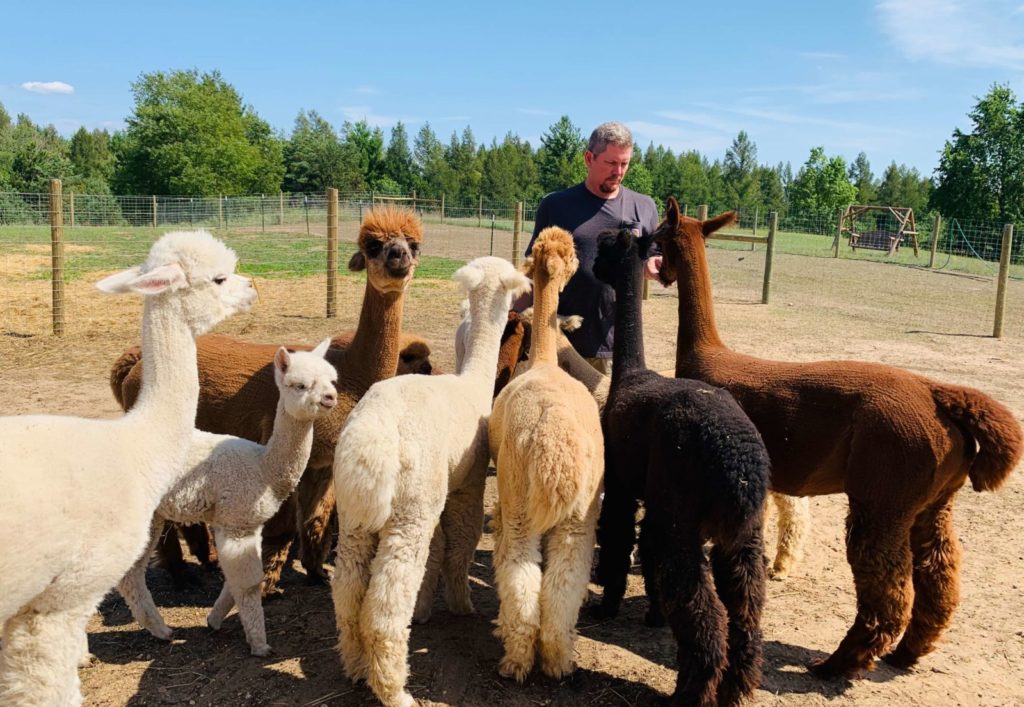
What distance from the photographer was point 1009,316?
16641mm

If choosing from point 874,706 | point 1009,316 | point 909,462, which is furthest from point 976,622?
point 1009,316

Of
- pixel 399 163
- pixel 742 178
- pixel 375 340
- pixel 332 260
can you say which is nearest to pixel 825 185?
pixel 742 178

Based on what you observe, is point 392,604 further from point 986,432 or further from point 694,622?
point 986,432

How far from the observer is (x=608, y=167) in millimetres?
5273

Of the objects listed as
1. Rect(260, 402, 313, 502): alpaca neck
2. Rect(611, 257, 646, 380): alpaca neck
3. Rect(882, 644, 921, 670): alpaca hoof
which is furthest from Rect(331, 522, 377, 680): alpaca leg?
Rect(882, 644, 921, 670): alpaca hoof

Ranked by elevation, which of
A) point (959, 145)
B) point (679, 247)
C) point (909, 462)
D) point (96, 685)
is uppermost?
point (959, 145)

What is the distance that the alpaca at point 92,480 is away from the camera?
2.35 metres

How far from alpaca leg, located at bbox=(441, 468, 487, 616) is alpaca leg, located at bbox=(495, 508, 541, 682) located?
54 cm

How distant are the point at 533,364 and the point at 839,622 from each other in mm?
2293

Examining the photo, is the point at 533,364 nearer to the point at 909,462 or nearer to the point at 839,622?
the point at 909,462

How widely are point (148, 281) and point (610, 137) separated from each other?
3.39 m

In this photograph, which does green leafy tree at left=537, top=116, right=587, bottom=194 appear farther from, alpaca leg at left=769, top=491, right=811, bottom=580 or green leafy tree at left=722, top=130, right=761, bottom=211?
alpaca leg at left=769, top=491, right=811, bottom=580

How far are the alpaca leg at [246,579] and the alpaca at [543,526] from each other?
1224mm

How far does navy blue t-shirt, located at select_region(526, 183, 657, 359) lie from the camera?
17.6ft
